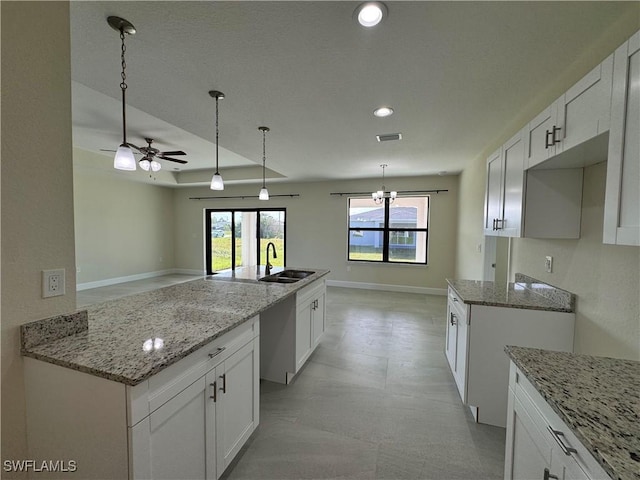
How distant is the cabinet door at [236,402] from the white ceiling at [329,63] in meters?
1.89

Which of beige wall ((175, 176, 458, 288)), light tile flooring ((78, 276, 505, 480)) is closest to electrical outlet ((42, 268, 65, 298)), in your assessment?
light tile flooring ((78, 276, 505, 480))

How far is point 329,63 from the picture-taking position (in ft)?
5.89

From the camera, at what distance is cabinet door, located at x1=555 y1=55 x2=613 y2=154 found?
113 centimetres

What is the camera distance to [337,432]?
1.87 metres

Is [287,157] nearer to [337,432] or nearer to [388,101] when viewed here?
[388,101]

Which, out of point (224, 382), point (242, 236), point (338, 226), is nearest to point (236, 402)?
point (224, 382)

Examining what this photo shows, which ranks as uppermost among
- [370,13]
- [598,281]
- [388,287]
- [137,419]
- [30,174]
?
[370,13]

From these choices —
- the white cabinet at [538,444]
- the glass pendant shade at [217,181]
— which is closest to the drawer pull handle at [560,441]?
the white cabinet at [538,444]

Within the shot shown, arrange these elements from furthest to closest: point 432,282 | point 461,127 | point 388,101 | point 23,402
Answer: point 432,282, point 461,127, point 388,101, point 23,402

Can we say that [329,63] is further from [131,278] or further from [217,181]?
[131,278]

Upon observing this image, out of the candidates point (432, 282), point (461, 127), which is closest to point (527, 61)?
point (461, 127)

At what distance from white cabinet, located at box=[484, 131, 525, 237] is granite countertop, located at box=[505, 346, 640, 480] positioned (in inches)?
41.6

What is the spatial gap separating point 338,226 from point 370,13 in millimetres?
5118

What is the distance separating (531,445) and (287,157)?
162 inches
